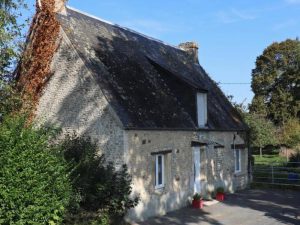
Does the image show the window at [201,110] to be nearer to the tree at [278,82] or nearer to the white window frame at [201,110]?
the white window frame at [201,110]

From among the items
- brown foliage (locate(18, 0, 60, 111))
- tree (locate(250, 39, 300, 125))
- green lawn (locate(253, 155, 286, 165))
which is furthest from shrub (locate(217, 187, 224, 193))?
tree (locate(250, 39, 300, 125))

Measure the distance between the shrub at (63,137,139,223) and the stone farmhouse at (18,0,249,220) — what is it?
2.58 feet

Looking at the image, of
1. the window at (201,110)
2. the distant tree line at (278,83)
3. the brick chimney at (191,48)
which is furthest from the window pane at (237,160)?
the distant tree line at (278,83)

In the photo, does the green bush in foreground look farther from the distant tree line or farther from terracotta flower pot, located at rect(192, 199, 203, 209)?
the distant tree line

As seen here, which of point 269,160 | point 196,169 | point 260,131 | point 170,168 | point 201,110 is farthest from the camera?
point 260,131

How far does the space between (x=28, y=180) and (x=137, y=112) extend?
5.94m

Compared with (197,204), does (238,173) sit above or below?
above

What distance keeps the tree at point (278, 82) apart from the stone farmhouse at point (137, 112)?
130ft

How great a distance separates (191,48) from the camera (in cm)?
2694

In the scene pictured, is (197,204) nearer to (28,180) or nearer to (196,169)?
(196,169)

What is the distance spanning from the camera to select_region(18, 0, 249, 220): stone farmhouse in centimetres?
1515

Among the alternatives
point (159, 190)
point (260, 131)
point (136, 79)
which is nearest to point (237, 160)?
point (159, 190)

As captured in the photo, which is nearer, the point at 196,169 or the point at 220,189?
the point at 196,169

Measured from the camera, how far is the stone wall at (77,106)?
14.9 metres
